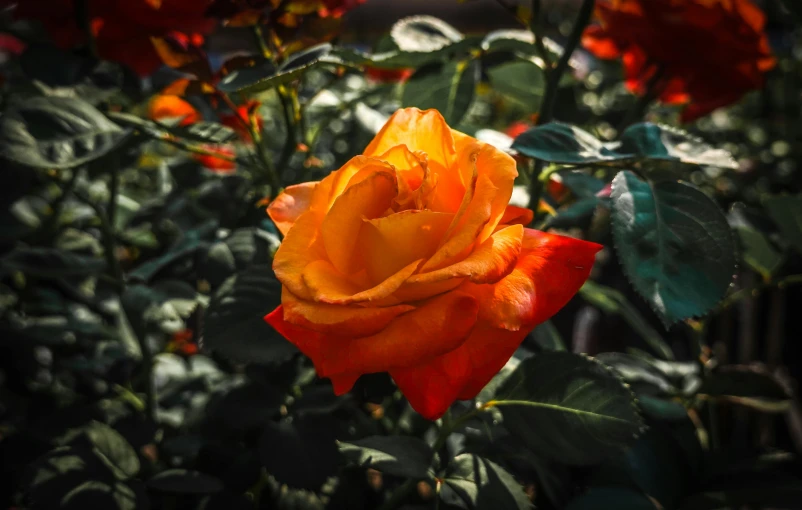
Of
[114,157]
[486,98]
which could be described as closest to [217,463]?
[114,157]

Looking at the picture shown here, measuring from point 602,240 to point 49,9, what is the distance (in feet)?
2.11

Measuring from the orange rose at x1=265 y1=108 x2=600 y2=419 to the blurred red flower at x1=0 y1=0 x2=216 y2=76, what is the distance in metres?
0.27

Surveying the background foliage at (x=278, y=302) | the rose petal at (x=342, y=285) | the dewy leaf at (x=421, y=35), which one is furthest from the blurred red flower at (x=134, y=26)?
the rose petal at (x=342, y=285)

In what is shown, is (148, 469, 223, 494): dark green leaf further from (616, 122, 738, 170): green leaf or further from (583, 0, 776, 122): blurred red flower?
(583, 0, 776, 122): blurred red flower

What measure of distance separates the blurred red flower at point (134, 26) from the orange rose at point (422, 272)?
0.27 metres

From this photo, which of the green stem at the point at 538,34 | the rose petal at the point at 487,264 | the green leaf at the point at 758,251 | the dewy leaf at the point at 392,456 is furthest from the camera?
the green leaf at the point at 758,251

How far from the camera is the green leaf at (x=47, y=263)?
0.57 meters

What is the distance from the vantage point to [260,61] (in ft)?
1.65

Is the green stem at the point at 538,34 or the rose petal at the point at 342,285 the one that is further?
the green stem at the point at 538,34

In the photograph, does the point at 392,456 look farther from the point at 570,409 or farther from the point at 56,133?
the point at 56,133

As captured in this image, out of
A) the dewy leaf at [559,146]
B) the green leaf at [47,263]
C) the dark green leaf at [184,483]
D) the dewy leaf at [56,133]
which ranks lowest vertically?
the dark green leaf at [184,483]

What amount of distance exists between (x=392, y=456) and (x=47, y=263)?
407mm

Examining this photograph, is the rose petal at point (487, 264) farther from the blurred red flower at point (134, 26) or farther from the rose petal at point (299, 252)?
the blurred red flower at point (134, 26)

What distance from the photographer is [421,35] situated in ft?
1.85
